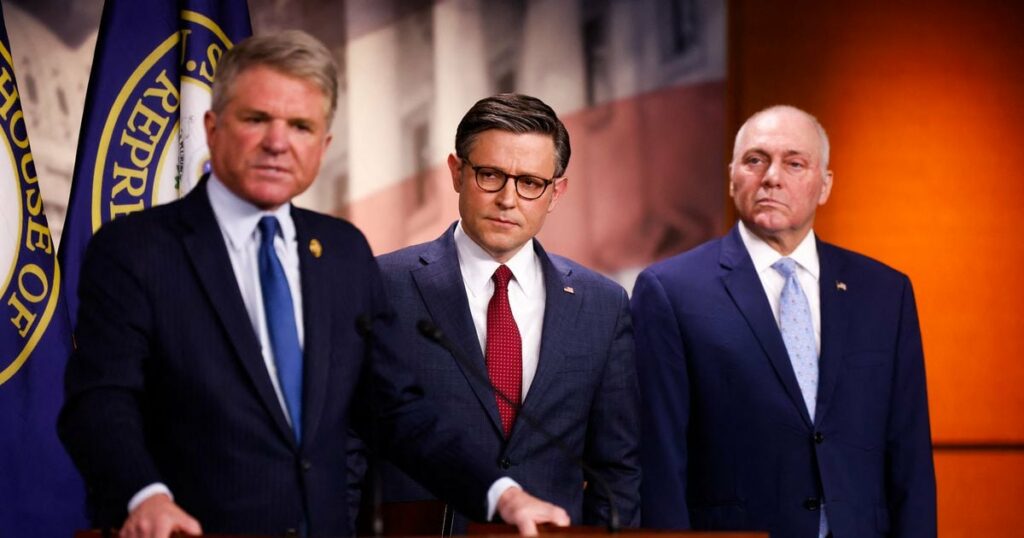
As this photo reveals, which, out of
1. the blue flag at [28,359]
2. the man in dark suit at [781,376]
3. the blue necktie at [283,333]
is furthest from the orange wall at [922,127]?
the blue necktie at [283,333]

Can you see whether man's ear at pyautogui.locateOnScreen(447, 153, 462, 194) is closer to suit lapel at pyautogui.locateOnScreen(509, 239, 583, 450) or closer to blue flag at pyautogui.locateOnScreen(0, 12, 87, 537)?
suit lapel at pyautogui.locateOnScreen(509, 239, 583, 450)

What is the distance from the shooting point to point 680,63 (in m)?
5.04

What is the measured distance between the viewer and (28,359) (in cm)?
356

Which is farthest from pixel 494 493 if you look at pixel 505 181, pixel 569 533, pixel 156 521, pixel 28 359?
pixel 28 359

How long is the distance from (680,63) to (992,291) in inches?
56.4

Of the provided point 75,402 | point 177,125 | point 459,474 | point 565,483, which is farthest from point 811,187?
point 75,402

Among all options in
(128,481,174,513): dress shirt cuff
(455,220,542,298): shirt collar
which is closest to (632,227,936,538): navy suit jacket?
(455,220,542,298): shirt collar

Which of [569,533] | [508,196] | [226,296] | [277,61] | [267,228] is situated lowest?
[569,533]

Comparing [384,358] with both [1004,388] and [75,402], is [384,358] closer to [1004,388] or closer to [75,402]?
[75,402]

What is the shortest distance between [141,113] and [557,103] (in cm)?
167

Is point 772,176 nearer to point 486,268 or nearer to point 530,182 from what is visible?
point 530,182

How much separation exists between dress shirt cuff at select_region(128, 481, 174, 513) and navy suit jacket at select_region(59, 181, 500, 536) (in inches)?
0.6

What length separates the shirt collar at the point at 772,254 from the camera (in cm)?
344

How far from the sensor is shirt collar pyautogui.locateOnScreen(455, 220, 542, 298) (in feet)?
10.2
